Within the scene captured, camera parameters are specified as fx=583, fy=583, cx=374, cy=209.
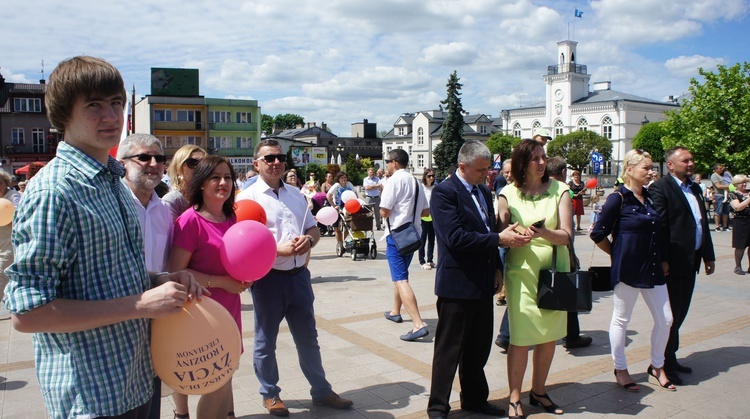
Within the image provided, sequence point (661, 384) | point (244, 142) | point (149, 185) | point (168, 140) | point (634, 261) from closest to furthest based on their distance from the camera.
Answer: point (149, 185) < point (634, 261) < point (661, 384) < point (168, 140) < point (244, 142)

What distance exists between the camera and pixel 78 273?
78.9 inches

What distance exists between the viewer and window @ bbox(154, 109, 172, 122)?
64812mm

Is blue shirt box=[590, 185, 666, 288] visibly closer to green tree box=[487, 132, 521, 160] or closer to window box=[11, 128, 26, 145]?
window box=[11, 128, 26, 145]

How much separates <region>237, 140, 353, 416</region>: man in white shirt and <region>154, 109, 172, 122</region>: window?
65027 millimetres

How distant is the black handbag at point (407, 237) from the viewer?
713 cm

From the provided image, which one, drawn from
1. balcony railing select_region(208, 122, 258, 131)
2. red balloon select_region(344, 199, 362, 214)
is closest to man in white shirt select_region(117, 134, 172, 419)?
red balloon select_region(344, 199, 362, 214)

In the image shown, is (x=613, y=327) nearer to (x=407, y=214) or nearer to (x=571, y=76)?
(x=407, y=214)

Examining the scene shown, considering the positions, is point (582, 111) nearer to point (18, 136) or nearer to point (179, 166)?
point (18, 136)

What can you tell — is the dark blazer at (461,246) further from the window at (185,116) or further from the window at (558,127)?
the window at (558,127)

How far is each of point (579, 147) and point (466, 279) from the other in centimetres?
7852

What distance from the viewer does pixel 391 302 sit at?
8.88 m

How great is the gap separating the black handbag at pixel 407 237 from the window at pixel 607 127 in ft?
307

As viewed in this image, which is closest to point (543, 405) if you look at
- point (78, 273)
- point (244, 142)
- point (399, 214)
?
point (399, 214)

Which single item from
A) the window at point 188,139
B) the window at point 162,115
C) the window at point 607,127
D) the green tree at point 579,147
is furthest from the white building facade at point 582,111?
the window at point 162,115
